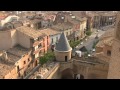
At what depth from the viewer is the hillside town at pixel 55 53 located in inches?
365

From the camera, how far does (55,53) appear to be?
408 inches

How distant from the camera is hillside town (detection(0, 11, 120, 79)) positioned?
9.27 m

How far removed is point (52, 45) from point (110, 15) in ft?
39.9

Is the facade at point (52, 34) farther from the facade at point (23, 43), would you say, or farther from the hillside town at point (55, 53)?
the facade at point (23, 43)

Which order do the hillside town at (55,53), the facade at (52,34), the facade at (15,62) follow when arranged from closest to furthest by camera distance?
1. the hillside town at (55,53)
2. the facade at (15,62)
3. the facade at (52,34)

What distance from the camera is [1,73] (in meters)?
9.99

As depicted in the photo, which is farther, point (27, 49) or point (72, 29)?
point (72, 29)

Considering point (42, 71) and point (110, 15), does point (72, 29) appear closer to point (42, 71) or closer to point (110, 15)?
point (110, 15)

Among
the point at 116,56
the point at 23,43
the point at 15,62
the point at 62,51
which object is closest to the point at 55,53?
the point at 62,51

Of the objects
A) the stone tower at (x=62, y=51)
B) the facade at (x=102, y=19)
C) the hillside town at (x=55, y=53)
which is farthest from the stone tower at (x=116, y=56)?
the facade at (x=102, y=19)

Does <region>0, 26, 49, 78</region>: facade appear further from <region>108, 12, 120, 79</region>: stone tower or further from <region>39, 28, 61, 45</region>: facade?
<region>108, 12, 120, 79</region>: stone tower
